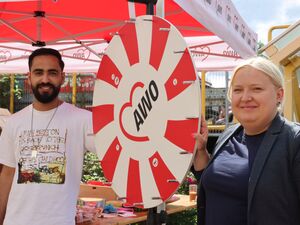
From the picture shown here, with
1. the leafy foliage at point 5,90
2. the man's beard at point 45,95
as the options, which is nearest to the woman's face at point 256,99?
the man's beard at point 45,95

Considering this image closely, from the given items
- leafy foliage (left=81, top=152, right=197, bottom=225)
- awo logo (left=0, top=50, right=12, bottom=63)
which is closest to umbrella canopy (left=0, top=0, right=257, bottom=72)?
awo logo (left=0, top=50, right=12, bottom=63)

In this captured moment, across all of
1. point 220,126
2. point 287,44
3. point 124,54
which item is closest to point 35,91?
point 124,54

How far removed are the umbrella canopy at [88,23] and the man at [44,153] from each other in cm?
76

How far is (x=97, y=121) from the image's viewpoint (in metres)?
2.07

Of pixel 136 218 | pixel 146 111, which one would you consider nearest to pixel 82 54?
pixel 136 218

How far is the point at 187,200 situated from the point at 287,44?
7.05ft

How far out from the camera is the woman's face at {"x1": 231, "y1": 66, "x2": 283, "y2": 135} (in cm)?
166

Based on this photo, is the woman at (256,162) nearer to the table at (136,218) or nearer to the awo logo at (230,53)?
the table at (136,218)

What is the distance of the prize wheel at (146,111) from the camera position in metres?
1.68

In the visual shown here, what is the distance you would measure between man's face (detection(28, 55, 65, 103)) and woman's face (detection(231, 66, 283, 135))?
1.06 m

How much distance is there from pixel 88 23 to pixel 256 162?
12.1 feet

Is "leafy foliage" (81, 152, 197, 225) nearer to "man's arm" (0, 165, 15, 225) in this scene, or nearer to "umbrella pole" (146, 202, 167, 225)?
"man's arm" (0, 165, 15, 225)

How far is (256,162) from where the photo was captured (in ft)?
5.30

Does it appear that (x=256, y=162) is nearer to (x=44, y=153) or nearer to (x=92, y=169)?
(x=44, y=153)
